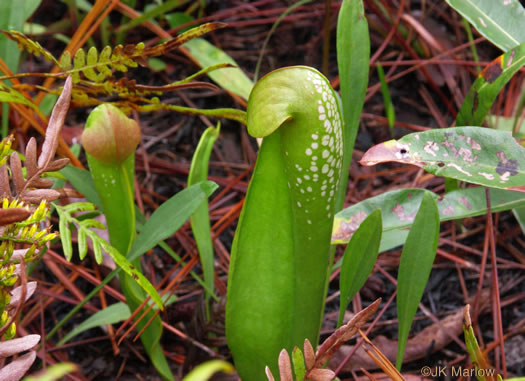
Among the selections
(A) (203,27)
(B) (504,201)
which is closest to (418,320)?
(B) (504,201)

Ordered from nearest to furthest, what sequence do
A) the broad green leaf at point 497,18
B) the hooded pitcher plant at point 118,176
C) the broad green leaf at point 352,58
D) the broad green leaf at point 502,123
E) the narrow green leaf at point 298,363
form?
the narrow green leaf at point 298,363
the hooded pitcher plant at point 118,176
the broad green leaf at point 352,58
the broad green leaf at point 497,18
the broad green leaf at point 502,123

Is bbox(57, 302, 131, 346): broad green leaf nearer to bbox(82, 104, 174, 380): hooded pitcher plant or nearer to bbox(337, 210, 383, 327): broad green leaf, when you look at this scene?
bbox(82, 104, 174, 380): hooded pitcher plant

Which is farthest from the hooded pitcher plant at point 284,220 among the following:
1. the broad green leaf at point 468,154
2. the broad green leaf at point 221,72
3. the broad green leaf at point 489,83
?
the broad green leaf at point 221,72

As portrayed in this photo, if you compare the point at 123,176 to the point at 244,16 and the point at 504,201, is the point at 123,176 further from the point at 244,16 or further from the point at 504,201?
the point at 244,16

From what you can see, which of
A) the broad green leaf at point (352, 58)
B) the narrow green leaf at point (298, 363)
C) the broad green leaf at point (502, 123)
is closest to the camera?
the narrow green leaf at point (298, 363)

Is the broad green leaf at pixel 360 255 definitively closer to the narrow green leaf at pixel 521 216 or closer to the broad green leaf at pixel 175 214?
the broad green leaf at pixel 175 214

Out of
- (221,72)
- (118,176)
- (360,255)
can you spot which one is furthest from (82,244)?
(221,72)
